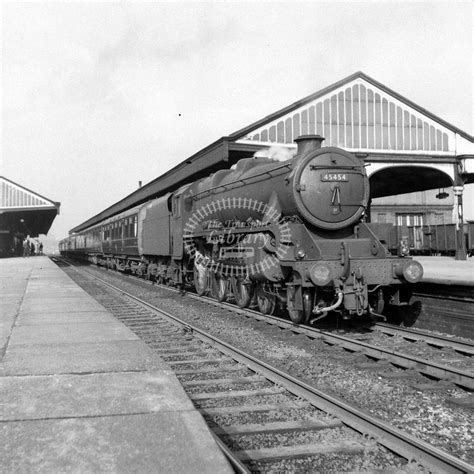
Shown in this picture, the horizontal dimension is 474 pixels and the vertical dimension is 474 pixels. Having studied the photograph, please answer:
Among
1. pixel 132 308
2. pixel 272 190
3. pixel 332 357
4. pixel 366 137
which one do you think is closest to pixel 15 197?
pixel 366 137

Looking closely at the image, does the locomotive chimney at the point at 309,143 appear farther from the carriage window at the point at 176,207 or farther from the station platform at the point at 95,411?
the carriage window at the point at 176,207

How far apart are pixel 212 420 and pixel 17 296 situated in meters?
9.57

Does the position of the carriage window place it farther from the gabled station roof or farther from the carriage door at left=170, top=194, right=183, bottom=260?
the gabled station roof

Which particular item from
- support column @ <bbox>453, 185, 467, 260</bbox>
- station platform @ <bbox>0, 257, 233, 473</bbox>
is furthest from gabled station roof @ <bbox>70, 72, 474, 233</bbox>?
station platform @ <bbox>0, 257, 233, 473</bbox>

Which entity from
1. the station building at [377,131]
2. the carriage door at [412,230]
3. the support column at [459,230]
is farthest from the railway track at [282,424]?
the support column at [459,230]

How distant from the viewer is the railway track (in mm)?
3289

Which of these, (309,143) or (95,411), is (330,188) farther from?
(95,411)

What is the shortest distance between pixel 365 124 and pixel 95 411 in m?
20.8

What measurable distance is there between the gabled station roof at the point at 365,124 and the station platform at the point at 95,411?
50.8 ft

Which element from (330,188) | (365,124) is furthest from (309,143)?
(365,124)

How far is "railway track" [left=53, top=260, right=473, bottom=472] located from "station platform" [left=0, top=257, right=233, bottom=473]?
33 centimetres

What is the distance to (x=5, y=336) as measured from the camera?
22.6 ft

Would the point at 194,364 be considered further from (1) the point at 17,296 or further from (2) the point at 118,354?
(1) the point at 17,296

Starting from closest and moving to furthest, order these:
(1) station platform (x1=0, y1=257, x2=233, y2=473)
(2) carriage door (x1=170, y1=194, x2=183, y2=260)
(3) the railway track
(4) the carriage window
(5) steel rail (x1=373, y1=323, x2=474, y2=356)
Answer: (1) station platform (x1=0, y1=257, x2=233, y2=473), (3) the railway track, (5) steel rail (x1=373, y1=323, x2=474, y2=356), (2) carriage door (x1=170, y1=194, x2=183, y2=260), (4) the carriage window
